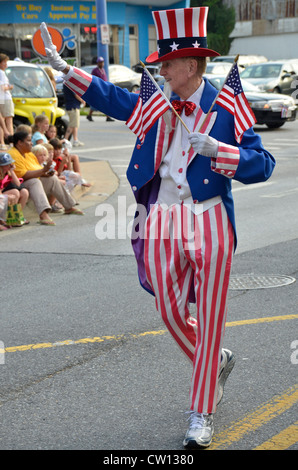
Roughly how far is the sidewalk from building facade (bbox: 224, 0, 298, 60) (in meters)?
43.1

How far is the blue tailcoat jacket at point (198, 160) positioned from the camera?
4000 mm

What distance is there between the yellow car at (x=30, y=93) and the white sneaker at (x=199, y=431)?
1546 cm

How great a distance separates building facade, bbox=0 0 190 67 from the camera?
43.1m

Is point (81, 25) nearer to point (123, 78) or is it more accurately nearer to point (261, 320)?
point (123, 78)

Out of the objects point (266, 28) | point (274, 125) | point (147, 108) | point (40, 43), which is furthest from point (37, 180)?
point (266, 28)

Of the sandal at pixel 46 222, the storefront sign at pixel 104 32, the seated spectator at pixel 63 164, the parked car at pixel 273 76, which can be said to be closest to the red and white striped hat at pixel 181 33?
the sandal at pixel 46 222

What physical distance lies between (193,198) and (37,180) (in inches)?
276

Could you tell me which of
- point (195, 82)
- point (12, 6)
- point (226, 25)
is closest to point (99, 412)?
point (195, 82)

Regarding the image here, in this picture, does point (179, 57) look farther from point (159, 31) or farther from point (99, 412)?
point (99, 412)

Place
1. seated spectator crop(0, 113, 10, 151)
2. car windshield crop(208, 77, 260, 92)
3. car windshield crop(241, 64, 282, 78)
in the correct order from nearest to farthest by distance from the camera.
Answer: seated spectator crop(0, 113, 10, 151) < car windshield crop(208, 77, 260, 92) < car windshield crop(241, 64, 282, 78)

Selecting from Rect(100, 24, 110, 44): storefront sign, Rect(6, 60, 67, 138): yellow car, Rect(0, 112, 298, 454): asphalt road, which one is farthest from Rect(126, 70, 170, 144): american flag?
Rect(100, 24, 110, 44): storefront sign

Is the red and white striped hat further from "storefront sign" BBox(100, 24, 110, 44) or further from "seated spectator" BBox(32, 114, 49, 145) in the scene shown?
"storefront sign" BBox(100, 24, 110, 44)

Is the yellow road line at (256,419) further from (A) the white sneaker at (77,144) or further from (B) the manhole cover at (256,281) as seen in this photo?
(A) the white sneaker at (77,144)

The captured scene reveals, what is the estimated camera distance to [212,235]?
407cm
